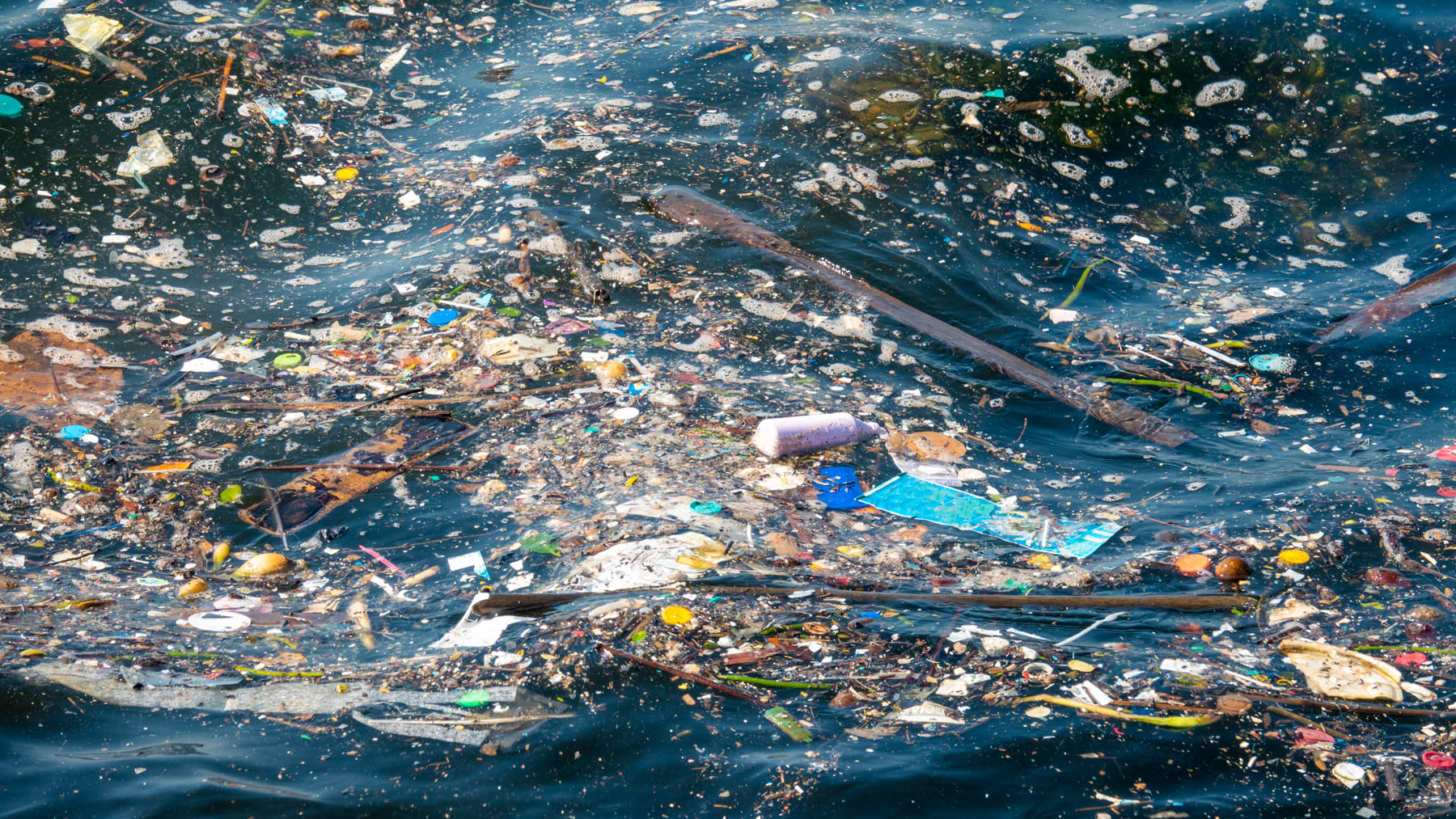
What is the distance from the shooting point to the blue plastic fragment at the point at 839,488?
113 inches

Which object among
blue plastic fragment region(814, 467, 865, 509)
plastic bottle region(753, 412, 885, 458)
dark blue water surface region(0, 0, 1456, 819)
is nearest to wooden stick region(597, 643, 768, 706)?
dark blue water surface region(0, 0, 1456, 819)

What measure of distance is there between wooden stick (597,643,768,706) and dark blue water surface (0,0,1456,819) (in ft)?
0.09

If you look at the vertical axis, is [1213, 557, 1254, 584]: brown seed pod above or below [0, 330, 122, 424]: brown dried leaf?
below

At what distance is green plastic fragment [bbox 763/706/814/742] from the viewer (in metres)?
1.92

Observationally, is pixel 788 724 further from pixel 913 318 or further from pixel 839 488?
pixel 913 318

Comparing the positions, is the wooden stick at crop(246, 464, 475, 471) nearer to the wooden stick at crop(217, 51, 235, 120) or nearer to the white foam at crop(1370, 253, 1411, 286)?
the wooden stick at crop(217, 51, 235, 120)

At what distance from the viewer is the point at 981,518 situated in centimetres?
282

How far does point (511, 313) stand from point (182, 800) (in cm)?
226

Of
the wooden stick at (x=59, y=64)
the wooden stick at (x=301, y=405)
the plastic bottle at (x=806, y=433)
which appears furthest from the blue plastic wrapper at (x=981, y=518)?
the wooden stick at (x=59, y=64)

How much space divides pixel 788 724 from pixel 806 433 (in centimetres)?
123

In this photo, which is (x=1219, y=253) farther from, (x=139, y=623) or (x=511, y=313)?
(x=139, y=623)

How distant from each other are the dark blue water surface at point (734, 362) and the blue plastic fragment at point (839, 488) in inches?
2.7

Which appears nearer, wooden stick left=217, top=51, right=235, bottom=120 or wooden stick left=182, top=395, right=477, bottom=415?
wooden stick left=182, top=395, right=477, bottom=415

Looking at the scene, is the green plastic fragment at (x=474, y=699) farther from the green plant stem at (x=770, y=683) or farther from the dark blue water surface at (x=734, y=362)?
the green plant stem at (x=770, y=683)
